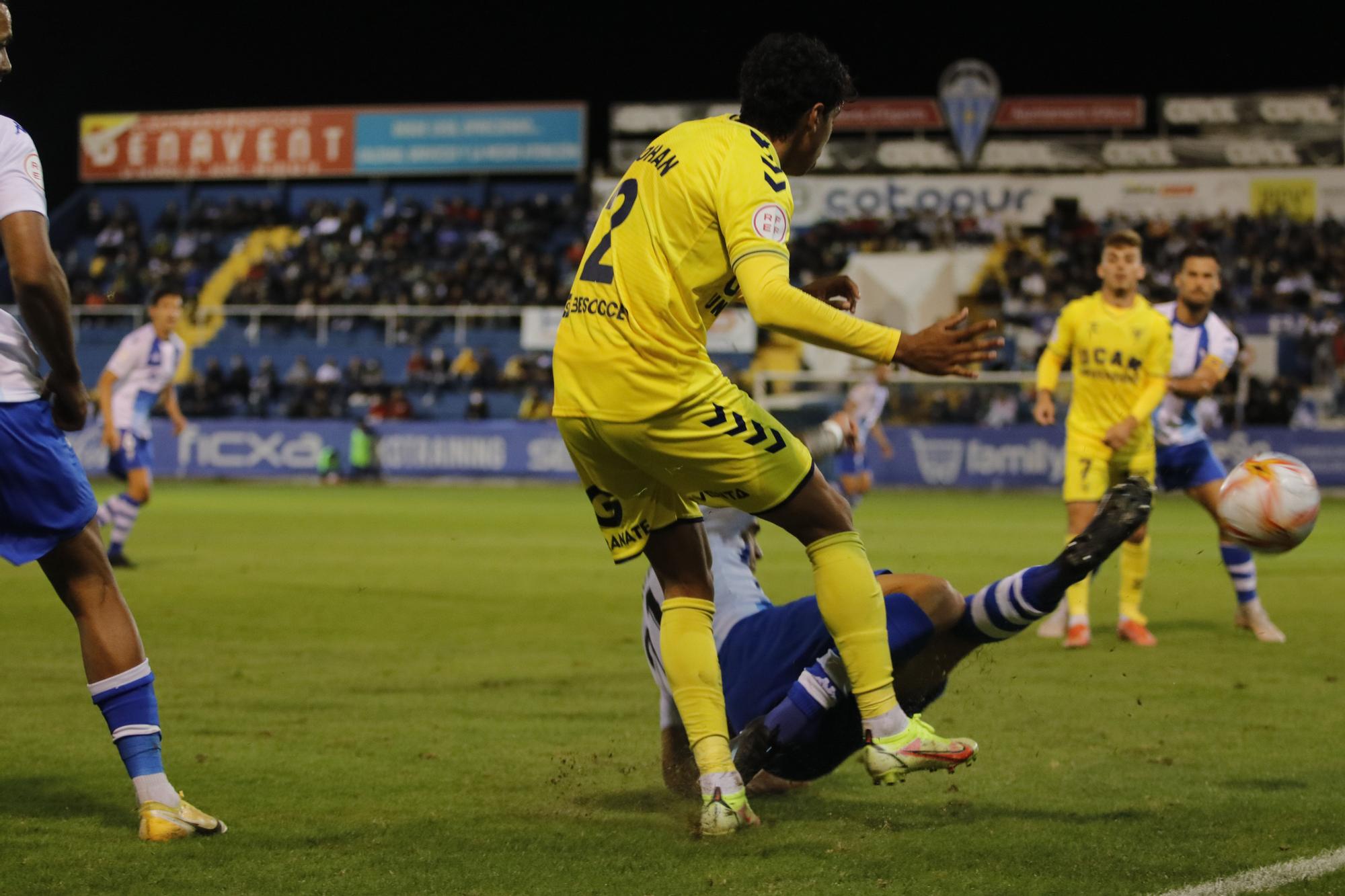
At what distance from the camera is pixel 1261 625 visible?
9.68 meters

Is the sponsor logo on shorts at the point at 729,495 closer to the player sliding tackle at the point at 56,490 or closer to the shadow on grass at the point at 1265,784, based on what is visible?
the player sliding tackle at the point at 56,490

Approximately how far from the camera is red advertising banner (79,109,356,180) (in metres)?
47.8

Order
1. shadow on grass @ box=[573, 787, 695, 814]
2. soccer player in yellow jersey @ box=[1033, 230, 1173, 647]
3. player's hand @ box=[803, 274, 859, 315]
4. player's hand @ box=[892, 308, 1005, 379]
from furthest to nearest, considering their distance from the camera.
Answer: soccer player in yellow jersey @ box=[1033, 230, 1173, 647]
player's hand @ box=[803, 274, 859, 315]
shadow on grass @ box=[573, 787, 695, 814]
player's hand @ box=[892, 308, 1005, 379]

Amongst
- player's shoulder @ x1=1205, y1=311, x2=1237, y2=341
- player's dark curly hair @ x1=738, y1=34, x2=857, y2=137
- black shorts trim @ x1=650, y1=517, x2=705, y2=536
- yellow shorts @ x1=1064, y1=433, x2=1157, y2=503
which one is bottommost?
yellow shorts @ x1=1064, y1=433, x2=1157, y2=503

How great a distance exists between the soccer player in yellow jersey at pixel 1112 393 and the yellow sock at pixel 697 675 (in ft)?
16.5

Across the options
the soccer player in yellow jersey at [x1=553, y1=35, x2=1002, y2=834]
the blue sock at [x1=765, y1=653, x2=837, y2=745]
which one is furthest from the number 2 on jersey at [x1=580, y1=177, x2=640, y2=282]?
the blue sock at [x1=765, y1=653, x2=837, y2=745]

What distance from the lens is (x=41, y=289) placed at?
4066 mm

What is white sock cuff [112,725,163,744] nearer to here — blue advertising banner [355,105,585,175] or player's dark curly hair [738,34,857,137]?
player's dark curly hair [738,34,857,137]

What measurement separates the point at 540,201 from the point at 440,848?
4153 centimetres

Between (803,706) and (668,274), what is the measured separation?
4.43 feet

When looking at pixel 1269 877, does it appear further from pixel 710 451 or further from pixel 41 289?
pixel 41 289

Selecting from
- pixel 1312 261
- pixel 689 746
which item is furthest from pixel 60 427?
pixel 1312 261

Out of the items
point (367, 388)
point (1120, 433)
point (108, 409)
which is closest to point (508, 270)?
point (367, 388)

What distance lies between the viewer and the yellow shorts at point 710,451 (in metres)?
4.38
